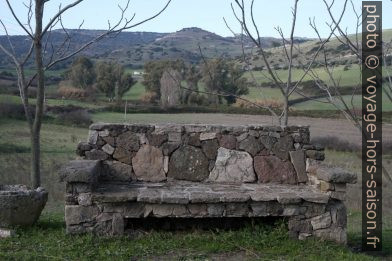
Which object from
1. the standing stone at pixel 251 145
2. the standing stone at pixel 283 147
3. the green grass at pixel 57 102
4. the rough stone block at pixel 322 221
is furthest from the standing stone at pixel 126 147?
the green grass at pixel 57 102

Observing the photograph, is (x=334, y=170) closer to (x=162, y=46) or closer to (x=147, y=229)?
(x=147, y=229)

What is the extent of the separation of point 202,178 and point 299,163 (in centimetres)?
129

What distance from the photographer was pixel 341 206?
6.00 meters

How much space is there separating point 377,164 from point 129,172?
3.04 meters

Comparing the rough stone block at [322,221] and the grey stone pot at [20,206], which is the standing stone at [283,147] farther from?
the grey stone pot at [20,206]

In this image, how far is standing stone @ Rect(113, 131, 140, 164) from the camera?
6.80m

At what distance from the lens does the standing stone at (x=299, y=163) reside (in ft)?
22.5

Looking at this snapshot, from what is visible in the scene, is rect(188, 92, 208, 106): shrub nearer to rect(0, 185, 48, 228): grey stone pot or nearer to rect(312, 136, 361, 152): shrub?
rect(312, 136, 361, 152): shrub

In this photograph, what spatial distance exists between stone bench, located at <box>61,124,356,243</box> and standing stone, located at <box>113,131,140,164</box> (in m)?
0.01

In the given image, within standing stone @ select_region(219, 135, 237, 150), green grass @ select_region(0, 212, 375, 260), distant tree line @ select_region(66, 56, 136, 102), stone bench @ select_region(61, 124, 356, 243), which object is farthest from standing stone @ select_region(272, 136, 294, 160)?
distant tree line @ select_region(66, 56, 136, 102)

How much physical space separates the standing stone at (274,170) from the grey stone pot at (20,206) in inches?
108

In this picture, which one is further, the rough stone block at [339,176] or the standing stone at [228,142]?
the standing stone at [228,142]

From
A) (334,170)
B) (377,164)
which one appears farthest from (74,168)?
(377,164)

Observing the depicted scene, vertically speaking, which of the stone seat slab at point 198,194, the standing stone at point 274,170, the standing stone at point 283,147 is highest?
the standing stone at point 283,147
